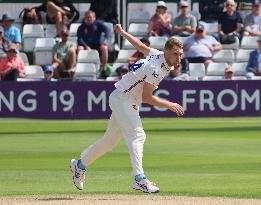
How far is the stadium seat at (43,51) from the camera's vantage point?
77.0 ft

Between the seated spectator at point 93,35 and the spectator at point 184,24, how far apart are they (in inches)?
61.6

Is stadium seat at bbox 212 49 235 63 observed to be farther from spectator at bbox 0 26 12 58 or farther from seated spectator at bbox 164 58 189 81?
spectator at bbox 0 26 12 58

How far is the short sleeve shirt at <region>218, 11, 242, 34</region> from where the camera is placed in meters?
23.2

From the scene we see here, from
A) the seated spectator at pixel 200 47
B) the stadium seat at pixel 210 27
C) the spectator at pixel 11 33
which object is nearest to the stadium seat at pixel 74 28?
the spectator at pixel 11 33

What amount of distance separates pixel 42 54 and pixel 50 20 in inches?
38.9

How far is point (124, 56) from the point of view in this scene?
75.6 ft

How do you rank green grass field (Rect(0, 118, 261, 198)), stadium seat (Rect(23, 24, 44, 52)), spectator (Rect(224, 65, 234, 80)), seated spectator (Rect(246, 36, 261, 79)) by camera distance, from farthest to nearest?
1. stadium seat (Rect(23, 24, 44, 52))
2. seated spectator (Rect(246, 36, 261, 79))
3. spectator (Rect(224, 65, 234, 80))
4. green grass field (Rect(0, 118, 261, 198))

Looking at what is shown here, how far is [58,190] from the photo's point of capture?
10.6m

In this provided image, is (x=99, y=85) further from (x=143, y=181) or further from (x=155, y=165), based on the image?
(x=143, y=181)

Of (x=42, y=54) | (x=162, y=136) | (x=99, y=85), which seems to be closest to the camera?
(x=162, y=136)

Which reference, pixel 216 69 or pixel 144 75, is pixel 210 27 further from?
pixel 144 75

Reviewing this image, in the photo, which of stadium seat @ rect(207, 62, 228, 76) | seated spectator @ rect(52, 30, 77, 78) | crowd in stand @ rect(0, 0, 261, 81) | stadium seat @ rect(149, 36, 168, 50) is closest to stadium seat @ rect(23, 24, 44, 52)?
crowd in stand @ rect(0, 0, 261, 81)

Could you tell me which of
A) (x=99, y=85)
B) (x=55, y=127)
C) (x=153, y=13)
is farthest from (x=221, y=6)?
(x=55, y=127)

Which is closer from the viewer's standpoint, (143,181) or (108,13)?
(143,181)
